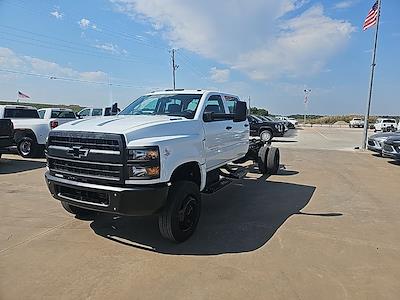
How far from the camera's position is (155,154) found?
3734 millimetres

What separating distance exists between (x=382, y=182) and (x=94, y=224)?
286 inches

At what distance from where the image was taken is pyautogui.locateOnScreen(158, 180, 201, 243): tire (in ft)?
13.1

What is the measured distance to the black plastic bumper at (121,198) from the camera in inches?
144

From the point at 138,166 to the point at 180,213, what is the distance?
93 centimetres

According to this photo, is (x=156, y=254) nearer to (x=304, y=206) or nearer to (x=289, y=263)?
(x=289, y=263)

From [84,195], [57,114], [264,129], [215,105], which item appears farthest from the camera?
[264,129]

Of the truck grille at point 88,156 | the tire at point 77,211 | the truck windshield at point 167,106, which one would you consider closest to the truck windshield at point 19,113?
the truck windshield at point 167,106

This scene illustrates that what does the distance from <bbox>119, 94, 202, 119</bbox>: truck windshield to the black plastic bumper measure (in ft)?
5.21

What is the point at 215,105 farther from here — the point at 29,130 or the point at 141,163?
the point at 29,130

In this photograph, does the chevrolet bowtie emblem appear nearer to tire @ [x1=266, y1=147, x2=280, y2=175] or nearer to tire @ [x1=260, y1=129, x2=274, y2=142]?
tire @ [x1=266, y1=147, x2=280, y2=175]

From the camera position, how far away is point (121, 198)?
3.63 m

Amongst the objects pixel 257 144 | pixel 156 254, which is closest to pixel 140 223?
pixel 156 254

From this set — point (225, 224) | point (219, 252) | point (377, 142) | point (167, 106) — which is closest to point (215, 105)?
point (167, 106)

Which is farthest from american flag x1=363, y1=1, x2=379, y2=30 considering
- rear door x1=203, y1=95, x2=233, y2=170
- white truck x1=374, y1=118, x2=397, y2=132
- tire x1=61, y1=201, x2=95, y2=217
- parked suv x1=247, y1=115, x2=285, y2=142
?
white truck x1=374, y1=118, x2=397, y2=132
